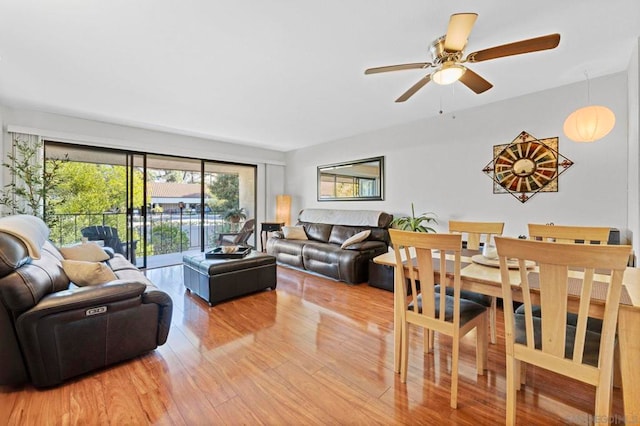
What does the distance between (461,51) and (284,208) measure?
5.00 meters

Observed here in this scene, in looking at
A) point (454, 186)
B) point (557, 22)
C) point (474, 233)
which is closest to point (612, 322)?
point (474, 233)

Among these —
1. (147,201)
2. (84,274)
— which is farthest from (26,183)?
(84,274)

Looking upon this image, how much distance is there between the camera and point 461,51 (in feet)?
6.18

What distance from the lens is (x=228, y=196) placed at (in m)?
5.98

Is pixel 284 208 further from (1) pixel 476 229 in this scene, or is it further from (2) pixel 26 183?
(1) pixel 476 229

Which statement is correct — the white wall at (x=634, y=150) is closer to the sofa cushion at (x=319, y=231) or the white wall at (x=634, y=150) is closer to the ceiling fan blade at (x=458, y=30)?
the ceiling fan blade at (x=458, y=30)

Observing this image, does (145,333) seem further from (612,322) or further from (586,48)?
(586,48)

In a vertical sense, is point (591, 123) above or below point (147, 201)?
above

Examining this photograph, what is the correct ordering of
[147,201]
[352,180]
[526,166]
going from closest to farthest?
[526,166], [147,201], [352,180]

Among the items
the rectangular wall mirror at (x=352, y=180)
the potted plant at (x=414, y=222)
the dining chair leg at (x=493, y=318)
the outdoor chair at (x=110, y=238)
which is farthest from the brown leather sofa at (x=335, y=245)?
the outdoor chair at (x=110, y=238)

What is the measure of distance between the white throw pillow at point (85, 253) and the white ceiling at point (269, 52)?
5.79 ft

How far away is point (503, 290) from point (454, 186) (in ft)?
9.41

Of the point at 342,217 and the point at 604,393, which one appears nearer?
the point at 604,393

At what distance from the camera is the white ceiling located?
185cm
